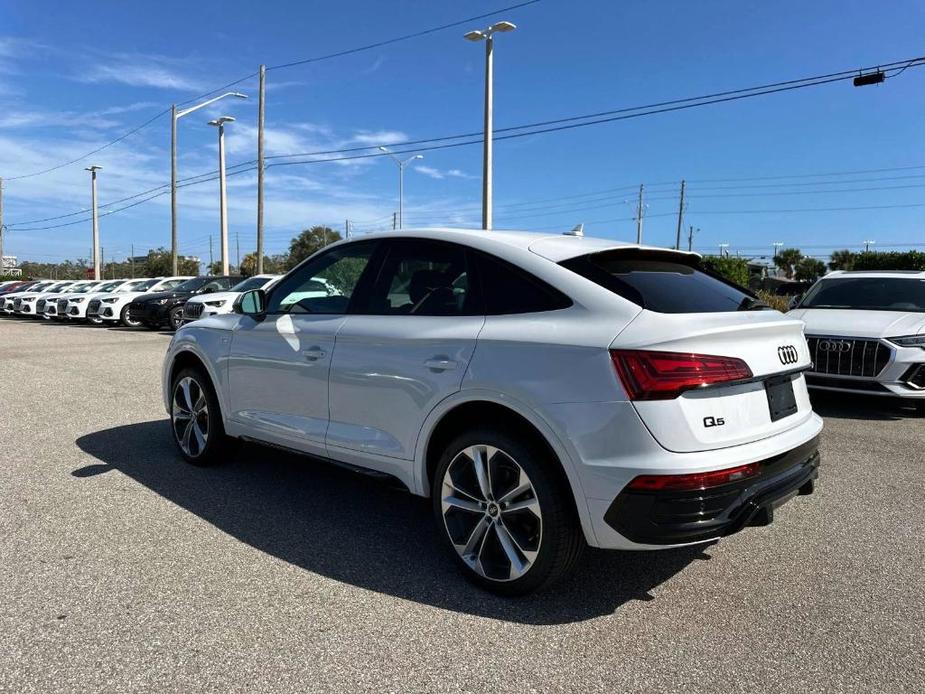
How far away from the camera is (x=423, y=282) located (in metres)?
3.78

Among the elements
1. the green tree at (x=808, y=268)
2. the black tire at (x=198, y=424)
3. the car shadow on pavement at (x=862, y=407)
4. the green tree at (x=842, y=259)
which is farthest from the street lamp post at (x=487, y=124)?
the green tree at (x=808, y=268)

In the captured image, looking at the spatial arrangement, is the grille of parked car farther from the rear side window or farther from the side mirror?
the side mirror

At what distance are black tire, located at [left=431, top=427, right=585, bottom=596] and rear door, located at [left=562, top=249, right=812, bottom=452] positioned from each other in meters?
0.53

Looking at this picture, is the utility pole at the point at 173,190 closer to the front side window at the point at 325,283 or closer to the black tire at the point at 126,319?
the black tire at the point at 126,319

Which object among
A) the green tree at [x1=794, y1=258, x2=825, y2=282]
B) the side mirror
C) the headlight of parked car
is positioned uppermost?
the green tree at [x1=794, y1=258, x2=825, y2=282]

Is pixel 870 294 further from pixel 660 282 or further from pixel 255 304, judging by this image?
pixel 255 304

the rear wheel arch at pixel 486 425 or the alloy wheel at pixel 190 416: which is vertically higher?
the rear wheel arch at pixel 486 425

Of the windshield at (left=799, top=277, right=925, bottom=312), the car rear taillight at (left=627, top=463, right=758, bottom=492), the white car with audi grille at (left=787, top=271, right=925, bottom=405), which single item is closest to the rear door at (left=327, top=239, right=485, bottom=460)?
the car rear taillight at (left=627, top=463, right=758, bottom=492)

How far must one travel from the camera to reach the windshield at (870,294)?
326 inches

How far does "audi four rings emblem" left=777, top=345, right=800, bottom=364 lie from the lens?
3.21 metres

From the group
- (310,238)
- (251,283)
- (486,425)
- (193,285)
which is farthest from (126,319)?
(310,238)

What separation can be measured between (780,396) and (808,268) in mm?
87916

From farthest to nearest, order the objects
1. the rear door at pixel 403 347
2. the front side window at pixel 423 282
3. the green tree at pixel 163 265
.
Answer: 1. the green tree at pixel 163 265
2. the front side window at pixel 423 282
3. the rear door at pixel 403 347

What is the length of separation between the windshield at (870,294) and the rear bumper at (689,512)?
6448mm
